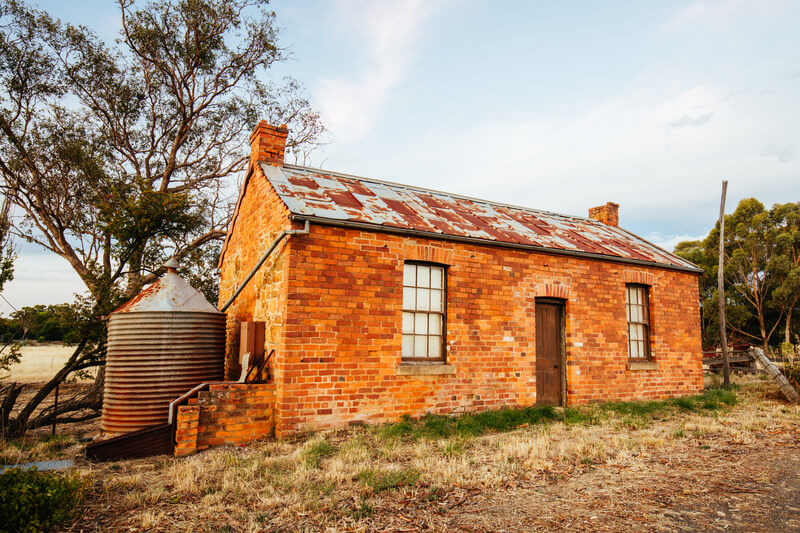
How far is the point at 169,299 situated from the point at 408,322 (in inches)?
156

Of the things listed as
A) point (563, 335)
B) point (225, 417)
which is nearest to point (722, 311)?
point (563, 335)

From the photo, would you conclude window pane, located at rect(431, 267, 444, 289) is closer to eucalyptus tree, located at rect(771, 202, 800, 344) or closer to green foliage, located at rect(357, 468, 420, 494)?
green foliage, located at rect(357, 468, 420, 494)

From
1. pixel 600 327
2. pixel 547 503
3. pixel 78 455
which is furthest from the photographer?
pixel 600 327

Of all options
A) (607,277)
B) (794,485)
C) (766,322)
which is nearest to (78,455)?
(794,485)

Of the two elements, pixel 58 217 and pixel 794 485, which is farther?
pixel 58 217

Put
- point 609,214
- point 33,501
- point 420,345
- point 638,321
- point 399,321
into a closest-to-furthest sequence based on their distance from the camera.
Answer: point 33,501
point 399,321
point 420,345
point 638,321
point 609,214

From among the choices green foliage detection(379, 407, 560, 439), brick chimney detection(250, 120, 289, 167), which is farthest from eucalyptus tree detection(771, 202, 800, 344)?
brick chimney detection(250, 120, 289, 167)

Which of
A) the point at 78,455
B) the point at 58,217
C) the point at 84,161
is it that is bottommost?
the point at 78,455

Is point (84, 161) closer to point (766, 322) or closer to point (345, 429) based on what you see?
point (345, 429)

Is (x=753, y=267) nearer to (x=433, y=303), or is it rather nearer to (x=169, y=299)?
(x=433, y=303)

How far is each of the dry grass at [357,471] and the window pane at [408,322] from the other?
67.3 inches

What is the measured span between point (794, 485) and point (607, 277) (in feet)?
20.6

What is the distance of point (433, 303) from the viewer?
28.6 ft

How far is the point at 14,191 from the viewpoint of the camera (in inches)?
599
